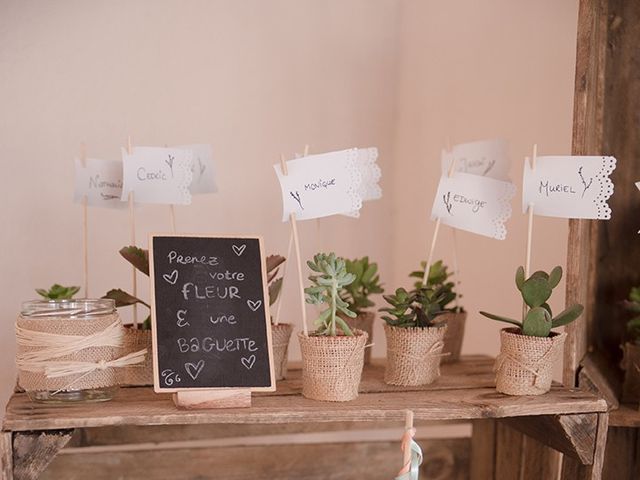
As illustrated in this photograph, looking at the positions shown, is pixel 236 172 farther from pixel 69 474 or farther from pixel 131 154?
pixel 69 474

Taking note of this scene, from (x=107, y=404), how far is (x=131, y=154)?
18.8 inches

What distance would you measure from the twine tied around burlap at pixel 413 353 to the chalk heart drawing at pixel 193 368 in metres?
0.39

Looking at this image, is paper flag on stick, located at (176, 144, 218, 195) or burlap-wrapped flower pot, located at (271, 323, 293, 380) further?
paper flag on stick, located at (176, 144, 218, 195)

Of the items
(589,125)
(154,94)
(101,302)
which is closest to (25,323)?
(101,302)

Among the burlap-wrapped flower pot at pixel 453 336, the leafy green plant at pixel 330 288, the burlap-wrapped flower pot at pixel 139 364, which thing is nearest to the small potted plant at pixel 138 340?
the burlap-wrapped flower pot at pixel 139 364

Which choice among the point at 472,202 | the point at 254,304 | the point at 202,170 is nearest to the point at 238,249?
the point at 254,304

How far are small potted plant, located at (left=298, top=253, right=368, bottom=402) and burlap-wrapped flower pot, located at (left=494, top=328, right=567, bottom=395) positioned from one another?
0.27 metres

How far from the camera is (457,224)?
151 centimetres

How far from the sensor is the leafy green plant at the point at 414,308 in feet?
4.79

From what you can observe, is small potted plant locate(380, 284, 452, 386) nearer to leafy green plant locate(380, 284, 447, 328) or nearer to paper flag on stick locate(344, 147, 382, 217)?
leafy green plant locate(380, 284, 447, 328)

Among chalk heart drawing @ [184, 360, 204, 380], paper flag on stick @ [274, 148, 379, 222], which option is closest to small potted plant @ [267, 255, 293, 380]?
paper flag on stick @ [274, 148, 379, 222]

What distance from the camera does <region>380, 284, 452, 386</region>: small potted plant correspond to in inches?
57.1

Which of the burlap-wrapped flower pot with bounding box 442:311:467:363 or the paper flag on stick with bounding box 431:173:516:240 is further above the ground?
the paper flag on stick with bounding box 431:173:516:240

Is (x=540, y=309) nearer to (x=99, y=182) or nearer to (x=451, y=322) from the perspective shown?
(x=451, y=322)
